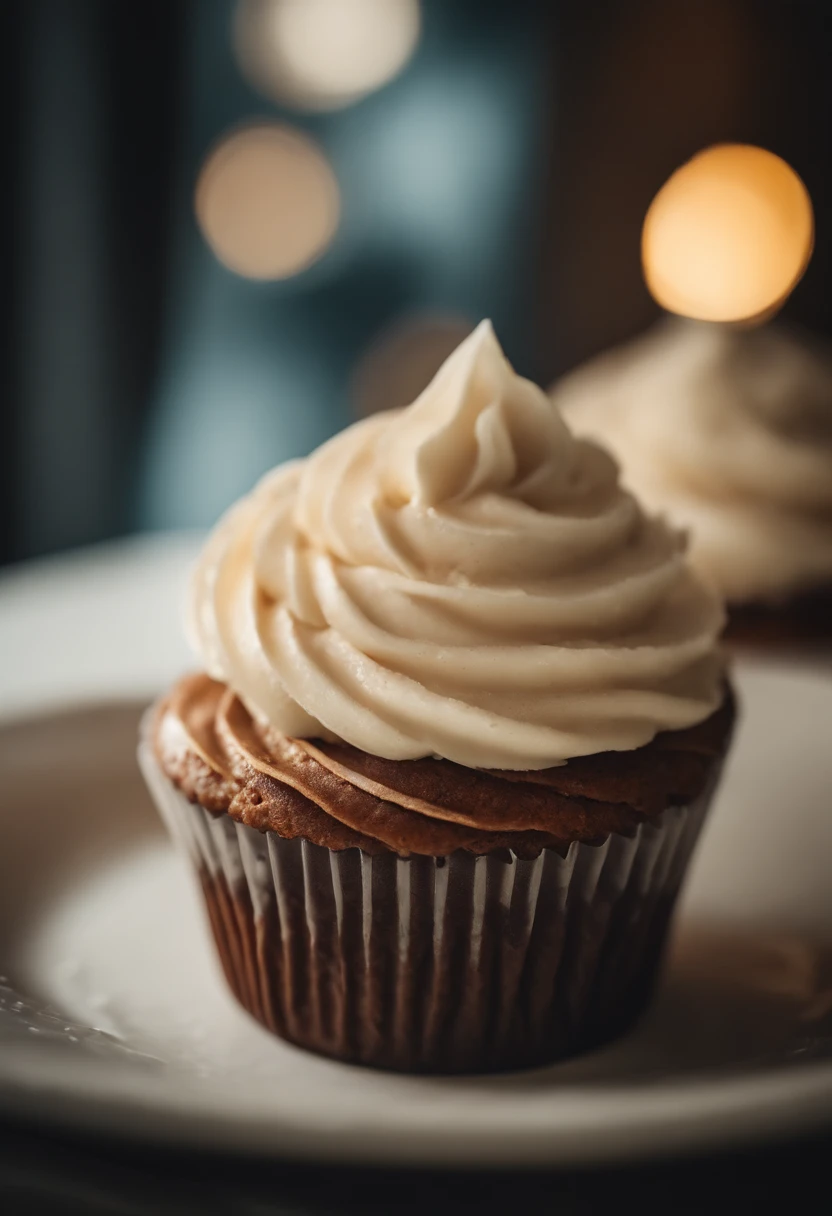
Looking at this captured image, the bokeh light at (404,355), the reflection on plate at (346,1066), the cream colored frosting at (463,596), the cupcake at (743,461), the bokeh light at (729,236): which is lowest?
the reflection on plate at (346,1066)

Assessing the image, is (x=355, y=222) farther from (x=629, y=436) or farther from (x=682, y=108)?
(x=629, y=436)

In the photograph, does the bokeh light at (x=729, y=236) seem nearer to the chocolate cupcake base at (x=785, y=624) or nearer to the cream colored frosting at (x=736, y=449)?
the cream colored frosting at (x=736, y=449)

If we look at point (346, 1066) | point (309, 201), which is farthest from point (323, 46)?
point (346, 1066)

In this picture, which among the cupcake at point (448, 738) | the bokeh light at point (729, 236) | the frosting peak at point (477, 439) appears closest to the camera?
the cupcake at point (448, 738)

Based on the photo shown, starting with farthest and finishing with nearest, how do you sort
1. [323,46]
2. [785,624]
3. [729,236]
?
[323,46] → [729,236] → [785,624]

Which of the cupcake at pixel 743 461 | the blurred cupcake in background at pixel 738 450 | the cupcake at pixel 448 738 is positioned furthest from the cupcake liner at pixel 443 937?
the cupcake at pixel 743 461

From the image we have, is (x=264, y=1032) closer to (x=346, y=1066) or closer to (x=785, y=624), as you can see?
(x=346, y=1066)

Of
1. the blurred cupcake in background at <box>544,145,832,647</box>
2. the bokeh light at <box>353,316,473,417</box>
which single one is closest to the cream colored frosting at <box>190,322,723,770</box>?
the blurred cupcake in background at <box>544,145,832,647</box>
